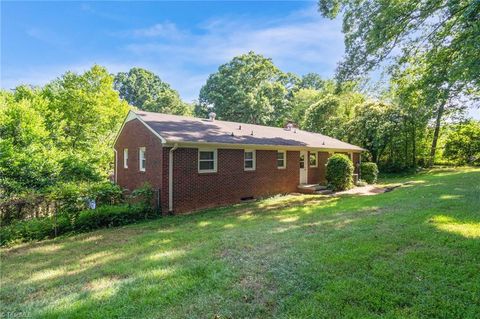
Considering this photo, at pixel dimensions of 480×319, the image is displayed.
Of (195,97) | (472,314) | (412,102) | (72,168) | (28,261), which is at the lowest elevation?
(28,261)

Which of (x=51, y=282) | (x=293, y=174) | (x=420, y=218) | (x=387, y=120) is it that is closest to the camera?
(x=51, y=282)

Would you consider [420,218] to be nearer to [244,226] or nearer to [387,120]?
[244,226]

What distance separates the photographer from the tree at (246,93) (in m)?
36.6

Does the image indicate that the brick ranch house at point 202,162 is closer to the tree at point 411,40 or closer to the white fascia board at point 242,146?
the white fascia board at point 242,146

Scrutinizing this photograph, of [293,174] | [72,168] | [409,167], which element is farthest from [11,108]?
[409,167]

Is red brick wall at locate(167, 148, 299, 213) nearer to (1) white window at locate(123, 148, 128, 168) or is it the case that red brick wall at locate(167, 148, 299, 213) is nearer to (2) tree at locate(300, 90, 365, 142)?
(1) white window at locate(123, 148, 128, 168)

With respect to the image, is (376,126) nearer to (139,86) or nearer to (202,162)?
(202,162)

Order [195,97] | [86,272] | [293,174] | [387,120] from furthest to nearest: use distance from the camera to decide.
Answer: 1. [195,97]
2. [387,120]
3. [293,174]
4. [86,272]

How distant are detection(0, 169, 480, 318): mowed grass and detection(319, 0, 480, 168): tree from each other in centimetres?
412

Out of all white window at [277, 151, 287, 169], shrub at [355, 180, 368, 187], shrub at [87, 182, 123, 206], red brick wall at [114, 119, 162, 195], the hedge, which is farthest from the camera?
shrub at [355, 180, 368, 187]

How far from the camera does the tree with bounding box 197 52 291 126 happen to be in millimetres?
36562

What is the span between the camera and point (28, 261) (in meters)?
5.97

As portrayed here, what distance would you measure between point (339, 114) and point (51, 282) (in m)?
28.6

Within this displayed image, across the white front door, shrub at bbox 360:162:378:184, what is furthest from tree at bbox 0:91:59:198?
shrub at bbox 360:162:378:184
